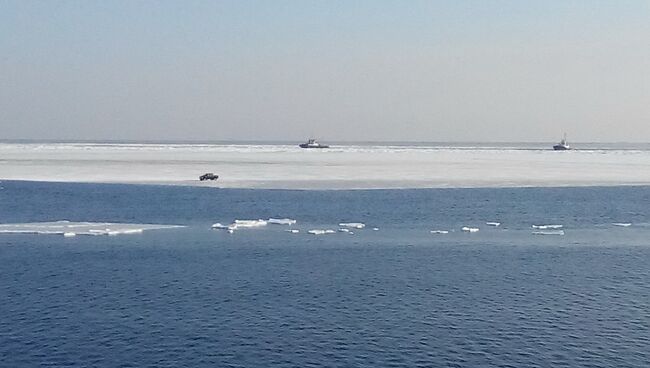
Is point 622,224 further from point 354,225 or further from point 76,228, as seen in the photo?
point 76,228

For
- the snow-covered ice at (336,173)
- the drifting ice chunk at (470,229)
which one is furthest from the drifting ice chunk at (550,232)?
the snow-covered ice at (336,173)

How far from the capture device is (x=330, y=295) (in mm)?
19516

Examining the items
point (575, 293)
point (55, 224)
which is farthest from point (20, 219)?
point (575, 293)

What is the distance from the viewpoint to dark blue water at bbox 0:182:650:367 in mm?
14984

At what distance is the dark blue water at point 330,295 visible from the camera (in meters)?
15.0

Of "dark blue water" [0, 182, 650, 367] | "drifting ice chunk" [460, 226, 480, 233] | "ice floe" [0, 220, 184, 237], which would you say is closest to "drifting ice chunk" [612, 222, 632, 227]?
"dark blue water" [0, 182, 650, 367]

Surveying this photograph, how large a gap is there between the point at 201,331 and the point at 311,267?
6823mm

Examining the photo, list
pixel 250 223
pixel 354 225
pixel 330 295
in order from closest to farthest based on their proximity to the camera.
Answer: pixel 330 295 < pixel 354 225 < pixel 250 223

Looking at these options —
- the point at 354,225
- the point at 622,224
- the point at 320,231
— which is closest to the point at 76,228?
the point at 320,231

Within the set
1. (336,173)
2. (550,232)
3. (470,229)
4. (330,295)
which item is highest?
(336,173)

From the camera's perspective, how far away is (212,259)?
23.8 metres

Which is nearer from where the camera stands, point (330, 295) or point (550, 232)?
point (330, 295)

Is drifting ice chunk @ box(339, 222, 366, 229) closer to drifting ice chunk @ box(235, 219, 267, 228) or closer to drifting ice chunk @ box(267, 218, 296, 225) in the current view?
drifting ice chunk @ box(267, 218, 296, 225)

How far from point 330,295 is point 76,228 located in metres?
14.2
